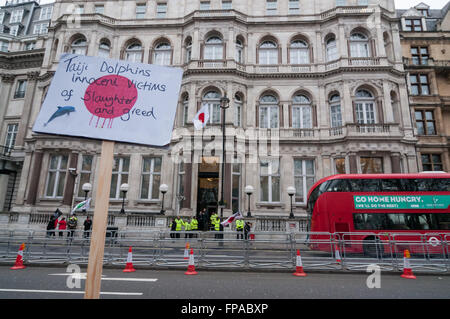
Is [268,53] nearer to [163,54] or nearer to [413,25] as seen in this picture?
[163,54]

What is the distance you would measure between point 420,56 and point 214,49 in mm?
22360

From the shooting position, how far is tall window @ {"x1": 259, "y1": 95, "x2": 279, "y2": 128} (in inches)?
910

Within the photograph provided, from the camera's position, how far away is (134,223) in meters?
17.7

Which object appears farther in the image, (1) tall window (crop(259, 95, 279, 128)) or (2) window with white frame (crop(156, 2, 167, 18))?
(2) window with white frame (crop(156, 2, 167, 18))

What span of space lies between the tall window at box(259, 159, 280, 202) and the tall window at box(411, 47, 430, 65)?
1995cm

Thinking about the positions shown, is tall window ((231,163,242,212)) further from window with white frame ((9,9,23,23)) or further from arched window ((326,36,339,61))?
window with white frame ((9,9,23,23))

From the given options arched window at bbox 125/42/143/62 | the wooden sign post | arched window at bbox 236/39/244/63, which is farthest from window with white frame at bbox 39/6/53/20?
the wooden sign post

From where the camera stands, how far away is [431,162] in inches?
950

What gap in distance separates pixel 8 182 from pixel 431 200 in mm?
35554

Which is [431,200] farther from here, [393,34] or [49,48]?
[49,48]

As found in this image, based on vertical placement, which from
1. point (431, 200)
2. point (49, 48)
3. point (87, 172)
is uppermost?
point (49, 48)

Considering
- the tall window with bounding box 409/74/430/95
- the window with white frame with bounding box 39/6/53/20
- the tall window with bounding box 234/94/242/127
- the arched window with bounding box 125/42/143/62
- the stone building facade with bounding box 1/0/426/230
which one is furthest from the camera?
the window with white frame with bounding box 39/6/53/20

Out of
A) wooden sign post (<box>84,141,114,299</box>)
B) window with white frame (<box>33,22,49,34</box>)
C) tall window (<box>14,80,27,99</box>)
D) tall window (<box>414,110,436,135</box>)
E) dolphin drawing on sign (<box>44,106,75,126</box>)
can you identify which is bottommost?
wooden sign post (<box>84,141,114,299</box>)

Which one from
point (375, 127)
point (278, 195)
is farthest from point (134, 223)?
point (375, 127)
